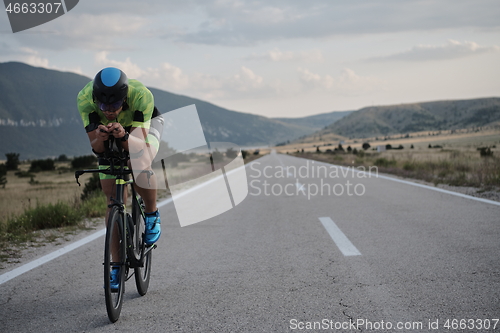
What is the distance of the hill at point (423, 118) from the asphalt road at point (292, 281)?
145 meters

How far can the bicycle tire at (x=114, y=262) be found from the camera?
3.35 metres

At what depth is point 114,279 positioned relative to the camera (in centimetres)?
355

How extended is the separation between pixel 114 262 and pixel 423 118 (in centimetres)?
18299

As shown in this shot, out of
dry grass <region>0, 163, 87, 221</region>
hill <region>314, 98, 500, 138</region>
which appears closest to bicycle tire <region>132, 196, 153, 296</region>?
dry grass <region>0, 163, 87, 221</region>

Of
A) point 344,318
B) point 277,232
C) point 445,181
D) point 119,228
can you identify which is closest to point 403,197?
point 445,181

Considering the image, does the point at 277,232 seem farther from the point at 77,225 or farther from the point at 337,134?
the point at 337,134

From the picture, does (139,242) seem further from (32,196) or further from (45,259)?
(32,196)

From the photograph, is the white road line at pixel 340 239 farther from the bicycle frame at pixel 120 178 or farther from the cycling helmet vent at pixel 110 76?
the cycling helmet vent at pixel 110 76

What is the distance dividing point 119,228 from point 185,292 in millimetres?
1002

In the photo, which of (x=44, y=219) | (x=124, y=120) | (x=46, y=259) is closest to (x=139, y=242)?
(x=124, y=120)

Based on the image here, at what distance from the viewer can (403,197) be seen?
1092cm

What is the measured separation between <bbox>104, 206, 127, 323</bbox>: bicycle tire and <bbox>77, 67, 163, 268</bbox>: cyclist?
0.69 ft

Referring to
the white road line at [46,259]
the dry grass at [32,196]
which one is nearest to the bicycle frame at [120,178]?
the white road line at [46,259]

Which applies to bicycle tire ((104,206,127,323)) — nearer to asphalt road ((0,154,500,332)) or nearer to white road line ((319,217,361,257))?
asphalt road ((0,154,500,332))
